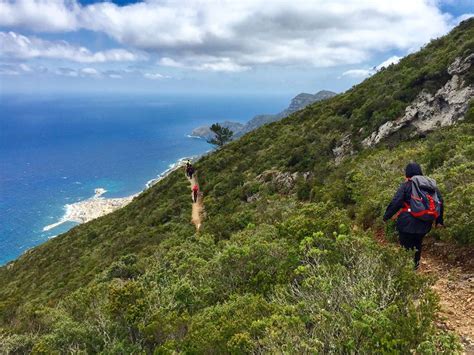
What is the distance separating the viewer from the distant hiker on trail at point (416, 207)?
604 cm

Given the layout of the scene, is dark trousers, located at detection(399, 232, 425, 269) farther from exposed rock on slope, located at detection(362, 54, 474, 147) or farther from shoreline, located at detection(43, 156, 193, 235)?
shoreline, located at detection(43, 156, 193, 235)

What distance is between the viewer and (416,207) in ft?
19.9

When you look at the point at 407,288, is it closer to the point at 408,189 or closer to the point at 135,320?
the point at 408,189

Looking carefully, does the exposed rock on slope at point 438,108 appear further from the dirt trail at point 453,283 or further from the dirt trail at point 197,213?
the dirt trail at point 453,283

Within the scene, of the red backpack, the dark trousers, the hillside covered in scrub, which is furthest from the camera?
the dark trousers

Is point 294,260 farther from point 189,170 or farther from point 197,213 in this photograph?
point 189,170

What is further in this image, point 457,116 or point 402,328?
point 457,116

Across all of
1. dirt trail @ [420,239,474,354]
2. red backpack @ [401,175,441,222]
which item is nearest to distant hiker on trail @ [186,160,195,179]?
dirt trail @ [420,239,474,354]

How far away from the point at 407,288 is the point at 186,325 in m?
3.78

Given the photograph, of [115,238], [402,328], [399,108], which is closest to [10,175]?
[115,238]

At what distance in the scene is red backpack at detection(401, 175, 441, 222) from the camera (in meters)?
6.01

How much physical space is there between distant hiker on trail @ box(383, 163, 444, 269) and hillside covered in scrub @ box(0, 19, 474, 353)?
2.01 ft

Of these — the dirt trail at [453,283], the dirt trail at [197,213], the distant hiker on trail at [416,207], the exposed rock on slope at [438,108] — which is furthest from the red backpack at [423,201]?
the dirt trail at [197,213]

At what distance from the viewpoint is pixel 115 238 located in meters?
25.7
